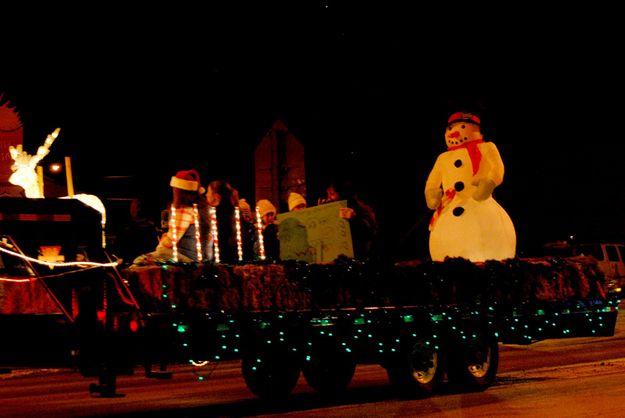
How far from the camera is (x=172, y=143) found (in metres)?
21.4

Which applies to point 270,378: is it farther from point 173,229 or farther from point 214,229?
point 173,229

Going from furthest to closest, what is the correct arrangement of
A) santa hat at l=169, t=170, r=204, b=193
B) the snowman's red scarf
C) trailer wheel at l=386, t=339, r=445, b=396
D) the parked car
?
the parked car, the snowman's red scarf, trailer wheel at l=386, t=339, r=445, b=396, santa hat at l=169, t=170, r=204, b=193

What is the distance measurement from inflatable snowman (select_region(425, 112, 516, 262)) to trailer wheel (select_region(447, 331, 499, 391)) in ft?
3.56

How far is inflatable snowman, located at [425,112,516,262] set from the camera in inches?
548

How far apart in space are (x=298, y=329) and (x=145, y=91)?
1124 centimetres

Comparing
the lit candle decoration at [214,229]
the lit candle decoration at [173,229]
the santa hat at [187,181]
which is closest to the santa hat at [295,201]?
the lit candle decoration at [214,229]

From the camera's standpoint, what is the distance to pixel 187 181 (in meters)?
11.8

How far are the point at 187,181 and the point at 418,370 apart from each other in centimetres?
362

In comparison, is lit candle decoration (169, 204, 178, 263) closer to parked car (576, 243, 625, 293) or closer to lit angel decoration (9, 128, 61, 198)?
lit angel decoration (9, 128, 61, 198)

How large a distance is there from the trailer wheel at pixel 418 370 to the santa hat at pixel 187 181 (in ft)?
10.1

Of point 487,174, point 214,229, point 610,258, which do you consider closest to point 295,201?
point 487,174

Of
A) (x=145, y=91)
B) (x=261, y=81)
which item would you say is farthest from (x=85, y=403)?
(x=261, y=81)

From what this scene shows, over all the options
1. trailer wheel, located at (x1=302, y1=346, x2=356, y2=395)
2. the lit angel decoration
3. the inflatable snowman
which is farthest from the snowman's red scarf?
the lit angel decoration

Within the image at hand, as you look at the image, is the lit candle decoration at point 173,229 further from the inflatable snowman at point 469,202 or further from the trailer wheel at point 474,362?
the inflatable snowman at point 469,202
